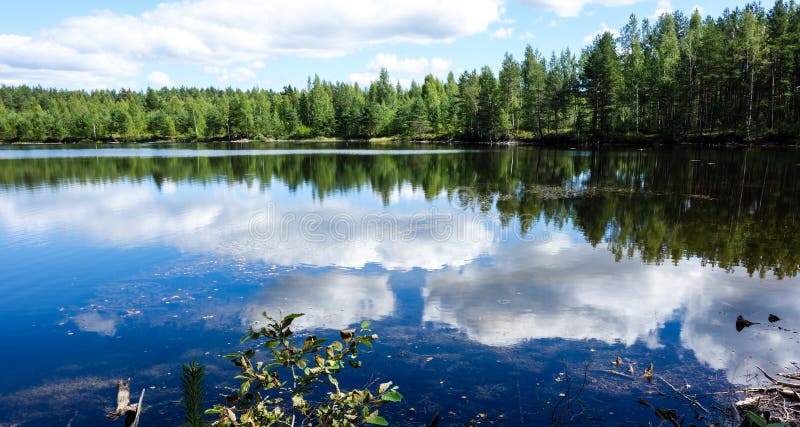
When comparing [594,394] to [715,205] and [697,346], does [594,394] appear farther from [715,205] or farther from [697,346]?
[715,205]

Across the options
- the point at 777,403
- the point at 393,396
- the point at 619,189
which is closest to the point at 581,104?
the point at 619,189

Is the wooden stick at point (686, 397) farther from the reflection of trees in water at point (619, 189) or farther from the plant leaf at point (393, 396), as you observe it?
the reflection of trees in water at point (619, 189)

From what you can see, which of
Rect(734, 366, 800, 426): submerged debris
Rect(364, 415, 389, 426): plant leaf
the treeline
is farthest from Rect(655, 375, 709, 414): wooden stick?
the treeline

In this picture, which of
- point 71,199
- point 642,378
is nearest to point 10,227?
point 71,199

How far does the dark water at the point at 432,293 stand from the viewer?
873 centimetres

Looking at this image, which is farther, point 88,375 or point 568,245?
point 568,245

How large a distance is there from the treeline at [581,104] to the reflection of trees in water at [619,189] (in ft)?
→ 69.0

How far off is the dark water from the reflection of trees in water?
0.26 meters

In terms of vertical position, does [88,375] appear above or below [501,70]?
below

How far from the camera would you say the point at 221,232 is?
21750 mm

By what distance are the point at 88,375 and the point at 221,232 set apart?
41.6 ft

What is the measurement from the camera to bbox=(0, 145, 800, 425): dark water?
8734mm

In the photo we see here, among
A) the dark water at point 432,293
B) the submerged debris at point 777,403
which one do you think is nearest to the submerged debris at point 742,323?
the dark water at point 432,293

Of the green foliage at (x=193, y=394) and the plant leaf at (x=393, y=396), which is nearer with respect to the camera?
the green foliage at (x=193, y=394)
